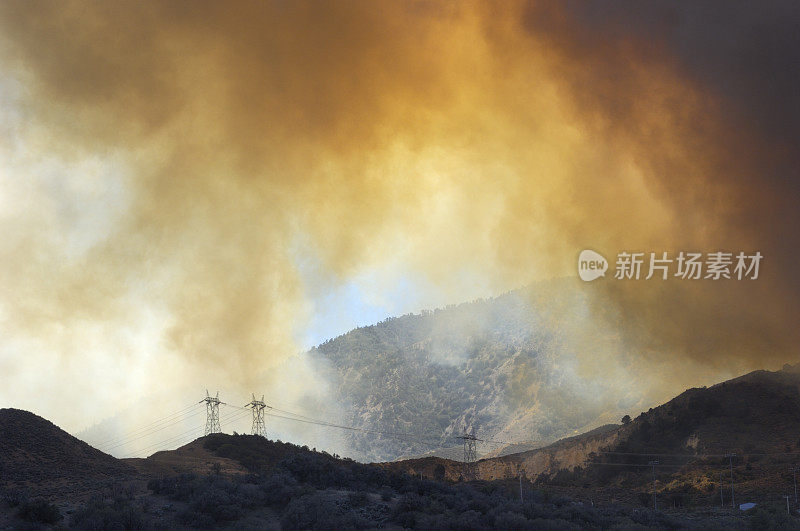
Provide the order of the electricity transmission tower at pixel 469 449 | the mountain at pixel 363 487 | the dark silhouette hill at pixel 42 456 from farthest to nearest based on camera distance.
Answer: the electricity transmission tower at pixel 469 449, the dark silhouette hill at pixel 42 456, the mountain at pixel 363 487

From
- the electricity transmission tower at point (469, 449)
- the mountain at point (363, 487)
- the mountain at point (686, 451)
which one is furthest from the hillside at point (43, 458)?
the electricity transmission tower at point (469, 449)

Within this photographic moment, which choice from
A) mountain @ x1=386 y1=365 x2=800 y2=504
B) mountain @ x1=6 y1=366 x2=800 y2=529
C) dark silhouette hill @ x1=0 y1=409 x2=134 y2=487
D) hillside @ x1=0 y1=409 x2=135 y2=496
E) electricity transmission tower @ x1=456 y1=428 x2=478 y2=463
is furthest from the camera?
electricity transmission tower @ x1=456 y1=428 x2=478 y2=463

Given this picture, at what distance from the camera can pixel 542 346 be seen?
19988 cm

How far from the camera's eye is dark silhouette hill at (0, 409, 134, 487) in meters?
34.5

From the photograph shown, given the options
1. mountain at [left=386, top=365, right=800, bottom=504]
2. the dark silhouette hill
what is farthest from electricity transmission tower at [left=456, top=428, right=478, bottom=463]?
the dark silhouette hill

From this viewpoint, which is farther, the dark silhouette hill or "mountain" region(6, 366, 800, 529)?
the dark silhouette hill

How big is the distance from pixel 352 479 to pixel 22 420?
2230cm

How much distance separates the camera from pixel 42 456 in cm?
3753

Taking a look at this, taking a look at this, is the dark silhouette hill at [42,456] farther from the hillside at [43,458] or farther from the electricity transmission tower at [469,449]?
the electricity transmission tower at [469,449]

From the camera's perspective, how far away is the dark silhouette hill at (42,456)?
34531mm

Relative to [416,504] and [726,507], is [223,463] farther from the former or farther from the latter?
[726,507]

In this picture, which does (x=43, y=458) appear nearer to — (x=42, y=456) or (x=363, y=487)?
(x=42, y=456)

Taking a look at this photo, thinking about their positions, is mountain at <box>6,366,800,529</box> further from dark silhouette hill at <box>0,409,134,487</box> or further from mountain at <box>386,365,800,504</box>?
mountain at <box>386,365,800,504</box>

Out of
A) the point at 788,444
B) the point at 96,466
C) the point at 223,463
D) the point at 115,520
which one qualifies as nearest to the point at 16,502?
the point at 115,520
